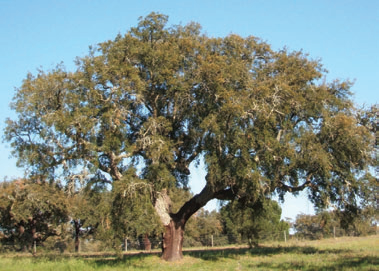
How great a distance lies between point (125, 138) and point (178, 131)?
326cm

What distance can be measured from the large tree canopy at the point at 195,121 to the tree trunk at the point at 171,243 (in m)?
0.08

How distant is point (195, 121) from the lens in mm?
18969

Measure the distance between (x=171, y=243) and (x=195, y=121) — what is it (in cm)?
674

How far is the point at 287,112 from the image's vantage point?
1808 cm

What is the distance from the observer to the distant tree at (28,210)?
30469mm

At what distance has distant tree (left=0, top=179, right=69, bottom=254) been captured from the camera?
100.0 ft

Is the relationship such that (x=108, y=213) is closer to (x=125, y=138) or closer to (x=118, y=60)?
(x=125, y=138)

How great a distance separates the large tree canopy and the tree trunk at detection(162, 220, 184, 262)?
0.08 metres

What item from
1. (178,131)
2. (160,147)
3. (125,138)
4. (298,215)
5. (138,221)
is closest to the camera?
(138,221)

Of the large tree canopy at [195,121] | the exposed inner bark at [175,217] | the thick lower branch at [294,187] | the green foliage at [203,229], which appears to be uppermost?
the large tree canopy at [195,121]

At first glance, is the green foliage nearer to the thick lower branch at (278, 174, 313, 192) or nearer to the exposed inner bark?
the exposed inner bark

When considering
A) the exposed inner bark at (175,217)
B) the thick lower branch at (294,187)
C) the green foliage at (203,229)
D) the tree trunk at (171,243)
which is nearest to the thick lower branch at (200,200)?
the exposed inner bark at (175,217)

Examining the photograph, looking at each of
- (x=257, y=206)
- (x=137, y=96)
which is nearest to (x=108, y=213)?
(x=137, y=96)

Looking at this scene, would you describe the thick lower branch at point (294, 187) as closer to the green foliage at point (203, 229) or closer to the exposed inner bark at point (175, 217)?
the exposed inner bark at point (175, 217)
